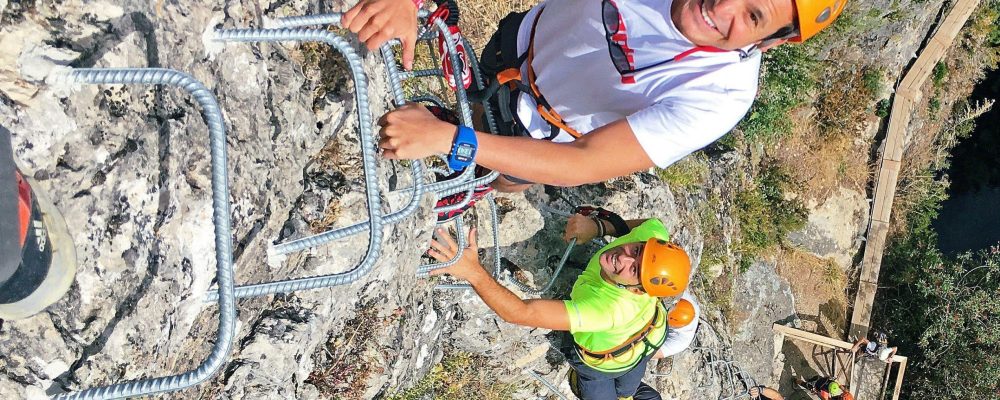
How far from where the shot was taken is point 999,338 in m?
9.92

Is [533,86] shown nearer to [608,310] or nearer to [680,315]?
[608,310]

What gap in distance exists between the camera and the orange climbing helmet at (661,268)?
157 inches

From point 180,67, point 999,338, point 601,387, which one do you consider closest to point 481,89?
point 180,67

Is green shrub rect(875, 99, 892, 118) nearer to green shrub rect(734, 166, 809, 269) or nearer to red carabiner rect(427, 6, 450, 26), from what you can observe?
green shrub rect(734, 166, 809, 269)

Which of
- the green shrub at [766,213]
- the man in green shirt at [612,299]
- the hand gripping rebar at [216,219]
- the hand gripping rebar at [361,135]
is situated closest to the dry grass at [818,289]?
the green shrub at [766,213]

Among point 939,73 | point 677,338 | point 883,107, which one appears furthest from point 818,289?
point 677,338

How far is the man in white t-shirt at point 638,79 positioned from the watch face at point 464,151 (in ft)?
0.06

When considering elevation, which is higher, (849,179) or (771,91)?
(771,91)

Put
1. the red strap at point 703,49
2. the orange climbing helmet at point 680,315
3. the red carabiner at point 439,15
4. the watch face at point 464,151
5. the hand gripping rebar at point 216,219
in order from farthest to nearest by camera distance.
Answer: the orange climbing helmet at point 680,315 → the red carabiner at point 439,15 → the red strap at point 703,49 → the watch face at point 464,151 → the hand gripping rebar at point 216,219

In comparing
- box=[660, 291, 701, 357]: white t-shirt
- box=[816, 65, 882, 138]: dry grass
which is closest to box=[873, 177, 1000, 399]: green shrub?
box=[816, 65, 882, 138]: dry grass

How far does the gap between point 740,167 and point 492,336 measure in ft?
17.6

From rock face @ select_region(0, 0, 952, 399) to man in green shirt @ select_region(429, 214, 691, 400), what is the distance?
0.76m

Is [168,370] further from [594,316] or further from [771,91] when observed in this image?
[771,91]

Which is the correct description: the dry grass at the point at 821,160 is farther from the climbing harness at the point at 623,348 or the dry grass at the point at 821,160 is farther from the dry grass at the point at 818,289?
the climbing harness at the point at 623,348
